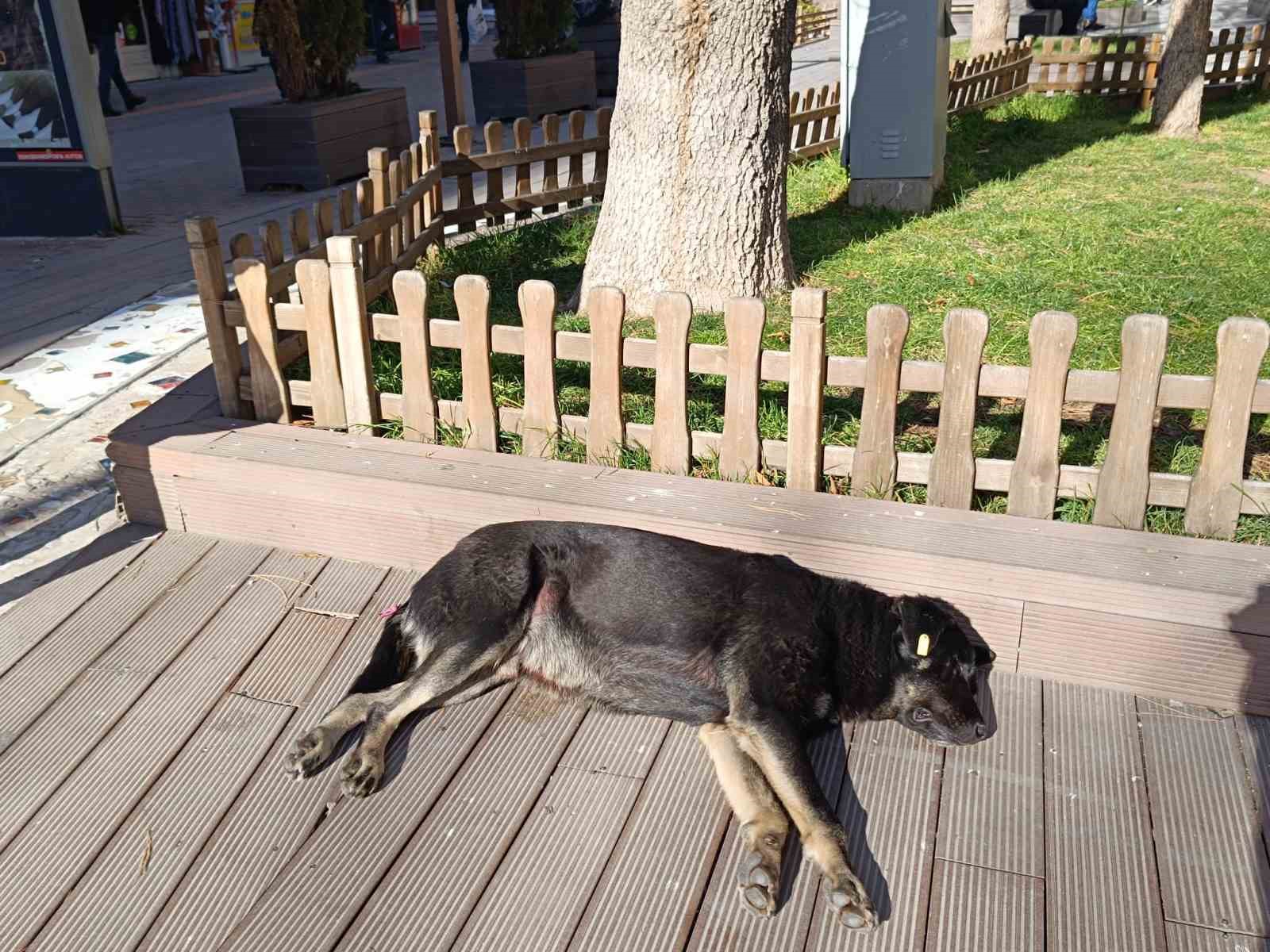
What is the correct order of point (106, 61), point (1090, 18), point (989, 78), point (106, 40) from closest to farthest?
point (989, 78) → point (106, 40) → point (106, 61) → point (1090, 18)

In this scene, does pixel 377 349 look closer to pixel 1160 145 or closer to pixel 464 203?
pixel 464 203

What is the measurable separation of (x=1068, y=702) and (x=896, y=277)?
3.75 meters

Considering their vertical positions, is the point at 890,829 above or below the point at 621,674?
below

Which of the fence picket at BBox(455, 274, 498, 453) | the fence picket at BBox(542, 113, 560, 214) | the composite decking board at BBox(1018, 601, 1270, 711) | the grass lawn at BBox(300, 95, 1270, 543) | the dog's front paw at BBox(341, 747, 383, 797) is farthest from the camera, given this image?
the fence picket at BBox(542, 113, 560, 214)

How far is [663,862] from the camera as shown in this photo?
8.71ft

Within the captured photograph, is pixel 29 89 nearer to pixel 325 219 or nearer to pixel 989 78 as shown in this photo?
pixel 325 219

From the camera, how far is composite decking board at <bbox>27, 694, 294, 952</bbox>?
2.46 metres

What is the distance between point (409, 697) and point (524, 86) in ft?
43.0

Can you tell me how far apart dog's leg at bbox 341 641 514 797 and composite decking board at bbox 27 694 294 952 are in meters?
0.32

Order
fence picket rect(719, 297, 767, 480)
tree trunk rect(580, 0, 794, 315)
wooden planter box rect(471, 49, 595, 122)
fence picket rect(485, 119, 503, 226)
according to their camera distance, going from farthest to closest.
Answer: wooden planter box rect(471, 49, 595, 122), fence picket rect(485, 119, 503, 226), tree trunk rect(580, 0, 794, 315), fence picket rect(719, 297, 767, 480)

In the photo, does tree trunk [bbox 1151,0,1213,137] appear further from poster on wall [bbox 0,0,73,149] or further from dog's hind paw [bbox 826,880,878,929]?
dog's hind paw [bbox 826,880,878,929]

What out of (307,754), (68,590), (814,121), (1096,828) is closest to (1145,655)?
(1096,828)

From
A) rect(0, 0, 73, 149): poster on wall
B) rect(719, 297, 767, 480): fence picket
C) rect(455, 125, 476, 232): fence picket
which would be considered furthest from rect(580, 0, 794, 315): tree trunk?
rect(0, 0, 73, 149): poster on wall

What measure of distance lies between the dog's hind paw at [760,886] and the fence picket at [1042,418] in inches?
66.1
